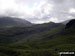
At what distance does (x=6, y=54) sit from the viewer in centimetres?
17025

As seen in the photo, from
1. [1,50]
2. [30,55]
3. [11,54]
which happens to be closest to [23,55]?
[30,55]

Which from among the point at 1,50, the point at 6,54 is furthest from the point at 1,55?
the point at 1,50

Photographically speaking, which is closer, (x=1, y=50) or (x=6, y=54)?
(x=6, y=54)

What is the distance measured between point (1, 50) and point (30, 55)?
55.7 metres

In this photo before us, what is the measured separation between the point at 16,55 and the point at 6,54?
19.2 m

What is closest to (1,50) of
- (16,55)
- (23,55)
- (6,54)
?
(6,54)

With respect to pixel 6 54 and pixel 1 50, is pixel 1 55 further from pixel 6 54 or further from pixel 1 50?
pixel 1 50

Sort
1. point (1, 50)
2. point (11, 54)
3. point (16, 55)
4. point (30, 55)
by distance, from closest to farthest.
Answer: point (30, 55) < point (16, 55) < point (11, 54) < point (1, 50)

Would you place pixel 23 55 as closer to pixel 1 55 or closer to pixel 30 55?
pixel 30 55

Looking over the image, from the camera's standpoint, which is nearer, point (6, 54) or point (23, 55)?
point (23, 55)

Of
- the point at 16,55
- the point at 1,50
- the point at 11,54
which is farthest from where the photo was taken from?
the point at 1,50

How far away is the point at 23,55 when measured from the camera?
483 ft

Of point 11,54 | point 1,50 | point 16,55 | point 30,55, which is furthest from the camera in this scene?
point 1,50

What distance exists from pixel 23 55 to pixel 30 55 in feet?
26.2
